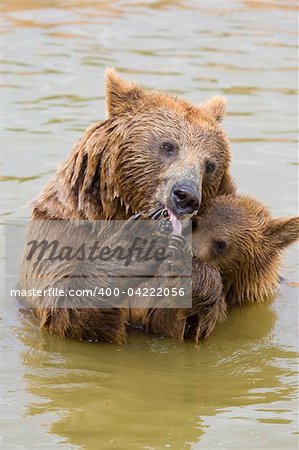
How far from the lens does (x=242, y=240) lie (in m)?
7.41

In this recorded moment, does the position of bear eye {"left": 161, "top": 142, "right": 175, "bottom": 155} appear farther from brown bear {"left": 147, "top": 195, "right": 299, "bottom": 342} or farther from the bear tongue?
brown bear {"left": 147, "top": 195, "right": 299, "bottom": 342}

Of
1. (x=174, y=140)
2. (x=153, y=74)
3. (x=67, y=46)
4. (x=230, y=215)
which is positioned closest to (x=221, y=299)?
(x=230, y=215)

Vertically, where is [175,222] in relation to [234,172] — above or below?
above

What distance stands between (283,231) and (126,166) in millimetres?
1211

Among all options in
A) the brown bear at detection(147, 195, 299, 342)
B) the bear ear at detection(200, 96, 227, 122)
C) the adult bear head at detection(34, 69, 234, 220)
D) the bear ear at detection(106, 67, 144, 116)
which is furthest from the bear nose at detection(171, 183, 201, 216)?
the bear ear at detection(200, 96, 227, 122)

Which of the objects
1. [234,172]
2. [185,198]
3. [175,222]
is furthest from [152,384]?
[234,172]

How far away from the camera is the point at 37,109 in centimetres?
1187

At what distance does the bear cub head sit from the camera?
24.3 ft

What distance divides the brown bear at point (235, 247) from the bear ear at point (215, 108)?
0.52 metres

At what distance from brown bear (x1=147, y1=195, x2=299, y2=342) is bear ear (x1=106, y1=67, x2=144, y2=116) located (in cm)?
85

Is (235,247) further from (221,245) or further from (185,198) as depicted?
(185,198)

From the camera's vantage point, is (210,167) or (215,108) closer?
(210,167)

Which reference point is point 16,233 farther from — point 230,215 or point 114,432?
point 114,432

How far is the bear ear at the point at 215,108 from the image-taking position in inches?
293
